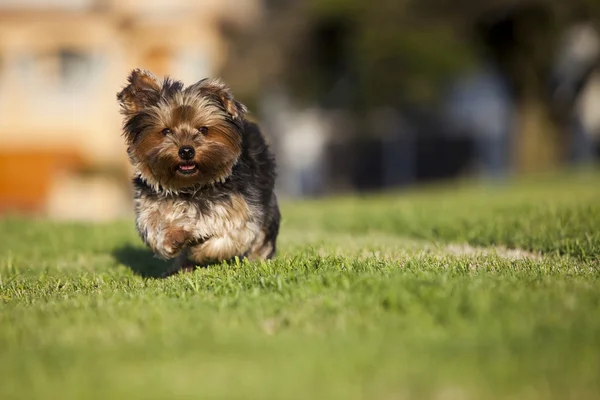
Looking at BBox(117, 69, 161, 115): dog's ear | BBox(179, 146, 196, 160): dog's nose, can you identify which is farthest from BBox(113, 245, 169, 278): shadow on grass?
BBox(117, 69, 161, 115): dog's ear

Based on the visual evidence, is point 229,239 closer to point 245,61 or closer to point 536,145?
point 536,145

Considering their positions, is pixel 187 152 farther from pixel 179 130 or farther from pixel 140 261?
pixel 140 261

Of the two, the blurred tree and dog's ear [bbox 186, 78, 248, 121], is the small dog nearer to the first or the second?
dog's ear [bbox 186, 78, 248, 121]

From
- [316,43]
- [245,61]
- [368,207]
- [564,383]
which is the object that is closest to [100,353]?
[564,383]

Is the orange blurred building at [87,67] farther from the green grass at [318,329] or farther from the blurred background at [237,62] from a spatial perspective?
the green grass at [318,329]

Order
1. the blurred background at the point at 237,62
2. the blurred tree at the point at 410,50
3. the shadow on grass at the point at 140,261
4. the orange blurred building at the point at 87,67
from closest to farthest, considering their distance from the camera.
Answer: the shadow on grass at the point at 140,261, the blurred background at the point at 237,62, the blurred tree at the point at 410,50, the orange blurred building at the point at 87,67

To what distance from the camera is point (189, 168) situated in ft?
23.4

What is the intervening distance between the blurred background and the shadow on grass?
7.68m

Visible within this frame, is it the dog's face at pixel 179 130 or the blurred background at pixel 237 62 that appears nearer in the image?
the dog's face at pixel 179 130

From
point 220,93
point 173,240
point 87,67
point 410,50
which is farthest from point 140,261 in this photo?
point 410,50

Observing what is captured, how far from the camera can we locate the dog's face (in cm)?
711

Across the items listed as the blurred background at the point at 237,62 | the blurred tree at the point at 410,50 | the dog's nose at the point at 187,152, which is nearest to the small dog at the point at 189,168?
the dog's nose at the point at 187,152

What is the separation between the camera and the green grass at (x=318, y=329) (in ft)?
13.8

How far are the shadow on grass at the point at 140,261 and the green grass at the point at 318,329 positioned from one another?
193 mm
